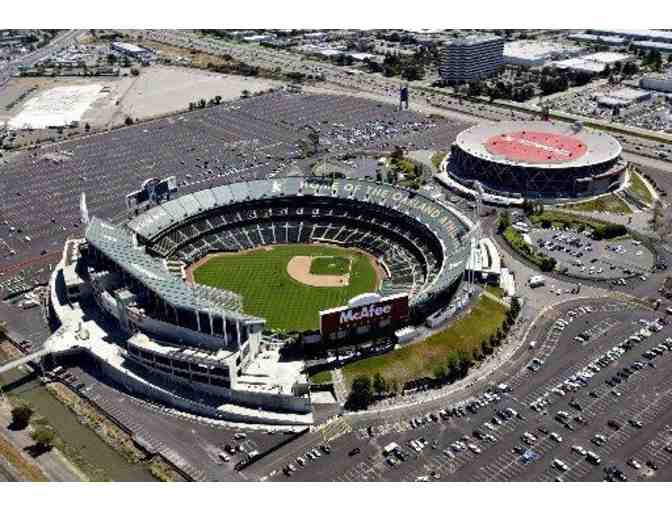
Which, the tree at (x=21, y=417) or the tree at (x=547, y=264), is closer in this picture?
the tree at (x=21, y=417)

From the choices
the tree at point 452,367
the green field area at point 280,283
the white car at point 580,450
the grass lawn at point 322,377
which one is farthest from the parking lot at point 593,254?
the grass lawn at point 322,377

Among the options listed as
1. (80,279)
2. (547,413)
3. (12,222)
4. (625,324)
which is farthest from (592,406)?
(12,222)

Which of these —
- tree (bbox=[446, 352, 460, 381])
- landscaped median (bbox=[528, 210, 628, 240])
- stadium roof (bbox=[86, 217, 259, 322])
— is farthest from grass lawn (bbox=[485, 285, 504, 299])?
stadium roof (bbox=[86, 217, 259, 322])

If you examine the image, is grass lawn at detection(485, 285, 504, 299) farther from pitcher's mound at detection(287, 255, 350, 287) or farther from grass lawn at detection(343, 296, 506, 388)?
pitcher's mound at detection(287, 255, 350, 287)

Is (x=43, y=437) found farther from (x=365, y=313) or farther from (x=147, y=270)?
(x=365, y=313)

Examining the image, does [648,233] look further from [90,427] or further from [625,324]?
[90,427]

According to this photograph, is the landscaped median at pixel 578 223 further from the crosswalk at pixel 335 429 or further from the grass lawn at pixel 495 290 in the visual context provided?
the crosswalk at pixel 335 429
